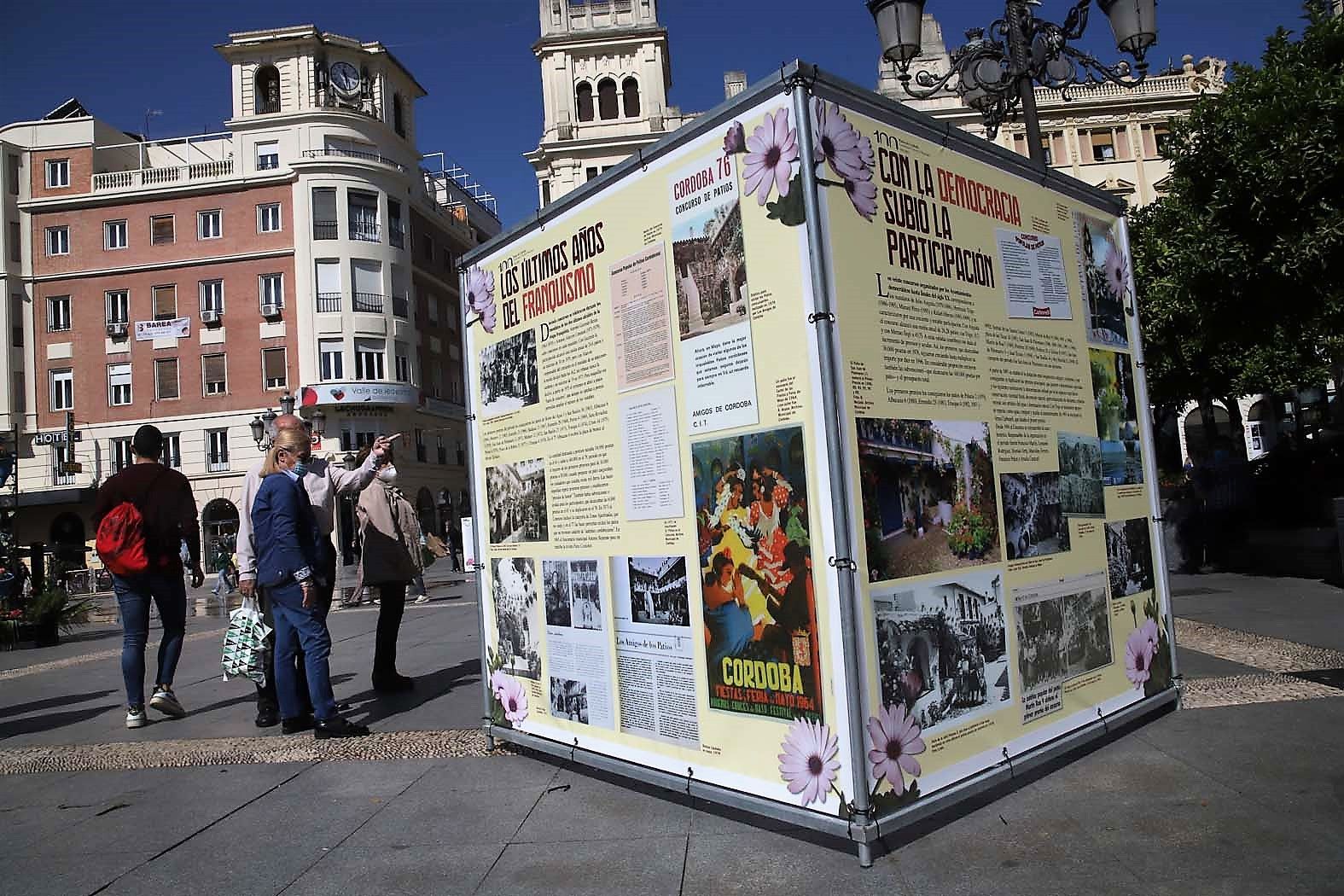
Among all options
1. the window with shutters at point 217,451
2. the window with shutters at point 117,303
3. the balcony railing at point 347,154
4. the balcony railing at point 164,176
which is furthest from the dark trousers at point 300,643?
the window with shutters at point 117,303

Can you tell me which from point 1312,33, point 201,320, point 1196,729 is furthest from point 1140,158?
point 1196,729

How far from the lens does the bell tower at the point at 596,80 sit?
160 feet

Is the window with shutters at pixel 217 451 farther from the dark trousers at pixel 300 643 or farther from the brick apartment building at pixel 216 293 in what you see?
the dark trousers at pixel 300 643

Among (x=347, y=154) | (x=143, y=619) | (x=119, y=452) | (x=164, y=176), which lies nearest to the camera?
(x=143, y=619)

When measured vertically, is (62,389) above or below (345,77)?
below

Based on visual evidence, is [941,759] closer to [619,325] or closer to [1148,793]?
[1148,793]

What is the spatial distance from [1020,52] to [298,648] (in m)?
8.13

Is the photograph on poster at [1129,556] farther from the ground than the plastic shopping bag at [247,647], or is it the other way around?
the photograph on poster at [1129,556]

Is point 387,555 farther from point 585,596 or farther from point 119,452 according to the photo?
point 119,452

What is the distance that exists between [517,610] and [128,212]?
4610cm

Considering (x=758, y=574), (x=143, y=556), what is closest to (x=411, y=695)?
(x=143, y=556)

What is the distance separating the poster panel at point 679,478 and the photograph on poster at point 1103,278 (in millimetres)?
2218

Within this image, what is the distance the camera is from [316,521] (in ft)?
20.0

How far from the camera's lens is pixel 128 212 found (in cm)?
4278
